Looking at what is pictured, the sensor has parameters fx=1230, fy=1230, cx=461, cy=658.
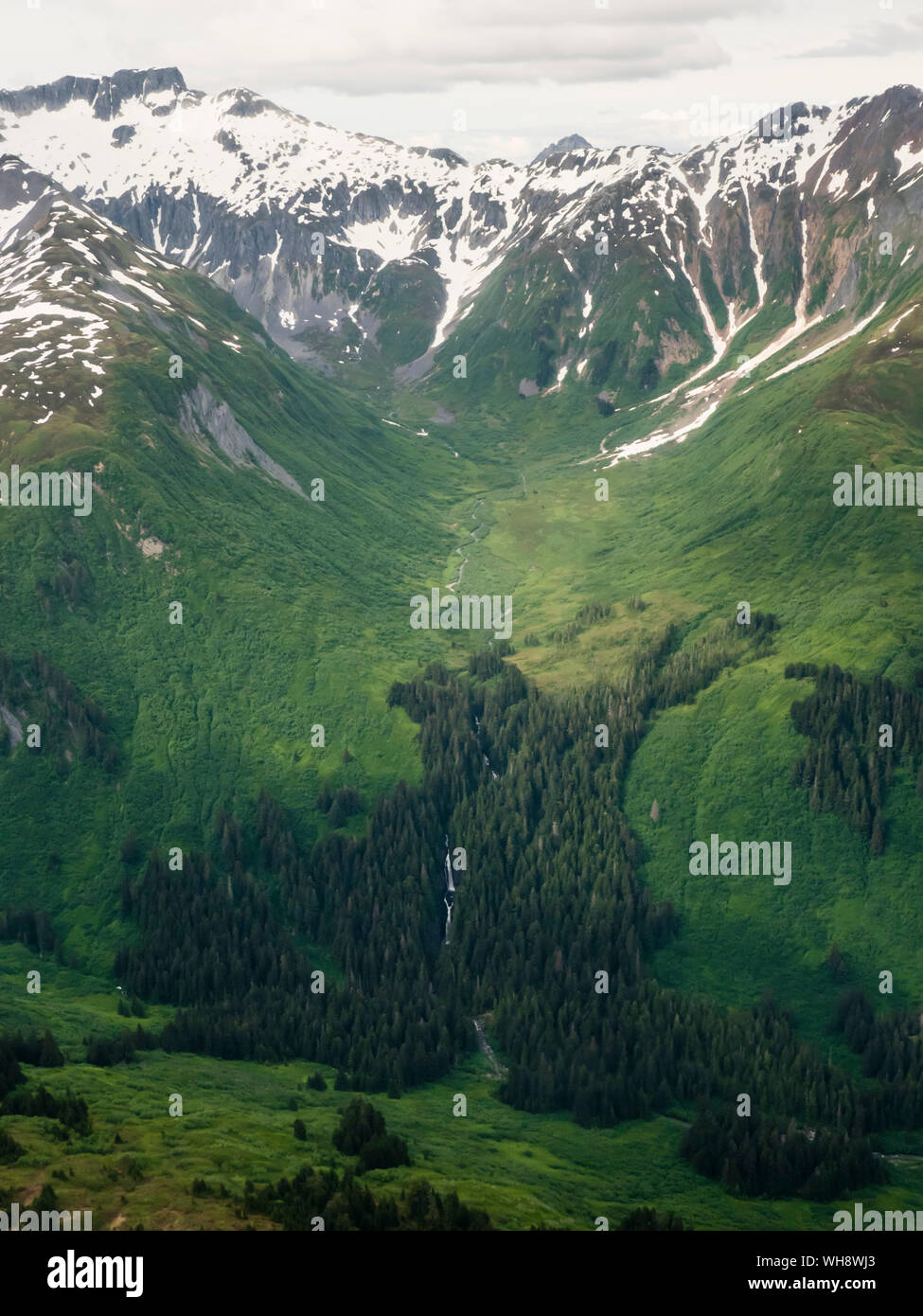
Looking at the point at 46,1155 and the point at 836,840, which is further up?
the point at 836,840

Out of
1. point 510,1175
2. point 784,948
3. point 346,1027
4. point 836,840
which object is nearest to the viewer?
point 510,1175

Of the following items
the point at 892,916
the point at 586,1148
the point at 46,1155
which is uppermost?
the point at 892,916

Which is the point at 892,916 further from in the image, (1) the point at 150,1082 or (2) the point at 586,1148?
(1) the point at 150,1082

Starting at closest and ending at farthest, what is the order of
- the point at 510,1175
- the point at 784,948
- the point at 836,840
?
1. the point at 510,1175
2. the point at 784,948
3. the point at 836,840

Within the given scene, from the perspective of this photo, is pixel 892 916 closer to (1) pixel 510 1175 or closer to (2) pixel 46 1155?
(1) pixel 510 1175

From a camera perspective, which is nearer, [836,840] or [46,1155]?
[46,1155]
